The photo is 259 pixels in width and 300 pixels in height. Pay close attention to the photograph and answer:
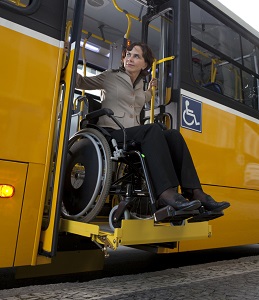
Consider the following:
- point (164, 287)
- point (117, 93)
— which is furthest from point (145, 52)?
point (164, 287)

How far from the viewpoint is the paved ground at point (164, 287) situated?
1.93m

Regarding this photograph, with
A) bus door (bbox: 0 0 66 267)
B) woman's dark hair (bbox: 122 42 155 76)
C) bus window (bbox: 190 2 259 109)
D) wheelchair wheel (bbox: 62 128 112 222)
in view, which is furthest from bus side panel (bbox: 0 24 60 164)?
bus window (bbox: 190 2 259 109)

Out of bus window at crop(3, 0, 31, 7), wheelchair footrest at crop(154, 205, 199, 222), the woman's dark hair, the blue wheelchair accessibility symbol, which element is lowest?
wheelchair footrest at crop(154, 205, 199, 222)

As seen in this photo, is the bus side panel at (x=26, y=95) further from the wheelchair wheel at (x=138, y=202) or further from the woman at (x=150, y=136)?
the wheelchair wheel at (x=138, y=202)

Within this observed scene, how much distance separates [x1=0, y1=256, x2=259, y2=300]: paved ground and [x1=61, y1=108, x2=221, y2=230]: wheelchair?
438 mm

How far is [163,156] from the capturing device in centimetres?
213

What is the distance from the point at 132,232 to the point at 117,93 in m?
1.23

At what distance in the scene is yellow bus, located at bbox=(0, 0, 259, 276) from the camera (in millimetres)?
1906

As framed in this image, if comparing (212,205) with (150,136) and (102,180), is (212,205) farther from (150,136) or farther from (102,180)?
(102,180)

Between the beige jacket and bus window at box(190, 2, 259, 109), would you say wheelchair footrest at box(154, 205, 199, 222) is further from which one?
bus window at box(190, 2, 259, 109)

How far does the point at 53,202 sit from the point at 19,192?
22 centimetres

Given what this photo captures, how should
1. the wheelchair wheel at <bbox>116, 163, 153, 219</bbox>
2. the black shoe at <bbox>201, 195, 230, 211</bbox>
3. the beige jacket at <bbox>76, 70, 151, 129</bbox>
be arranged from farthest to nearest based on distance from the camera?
the beige jacket at <bbox>76, 70, 151, 129</bbox> → the wheelchair wheel at <bbox>116, 163, 153, 219</bbox> → the black shoe at <bbox>201, 195, 230, 211</bbox>

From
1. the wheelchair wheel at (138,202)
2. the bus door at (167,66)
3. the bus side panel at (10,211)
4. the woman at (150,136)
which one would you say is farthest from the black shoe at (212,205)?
the bus side panel at (10,211)

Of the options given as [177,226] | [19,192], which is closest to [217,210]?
[177,226]
